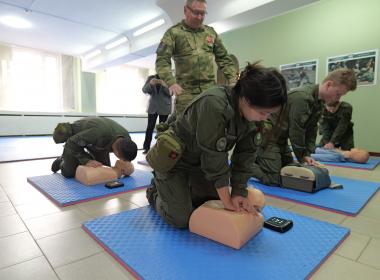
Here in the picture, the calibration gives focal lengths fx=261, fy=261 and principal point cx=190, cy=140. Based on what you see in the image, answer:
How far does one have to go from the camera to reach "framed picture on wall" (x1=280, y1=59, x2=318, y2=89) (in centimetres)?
478

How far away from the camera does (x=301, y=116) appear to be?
214 cm

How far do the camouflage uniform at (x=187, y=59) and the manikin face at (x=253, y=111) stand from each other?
43.4 inches

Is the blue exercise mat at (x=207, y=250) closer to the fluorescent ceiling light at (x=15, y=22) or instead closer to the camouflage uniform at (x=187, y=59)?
the camouflage uniform at (x=187, y=59)

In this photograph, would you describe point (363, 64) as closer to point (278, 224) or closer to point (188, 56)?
point (188, 56)

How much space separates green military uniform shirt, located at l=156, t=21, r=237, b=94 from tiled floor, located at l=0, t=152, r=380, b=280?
3.41 feet

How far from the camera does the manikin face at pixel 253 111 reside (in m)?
1.07

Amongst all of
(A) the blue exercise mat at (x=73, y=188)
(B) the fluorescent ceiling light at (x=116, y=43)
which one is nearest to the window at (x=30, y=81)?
(B) the fluorescent ceiling light at (x=116, y=43)

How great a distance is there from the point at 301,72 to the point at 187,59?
11.3 feet

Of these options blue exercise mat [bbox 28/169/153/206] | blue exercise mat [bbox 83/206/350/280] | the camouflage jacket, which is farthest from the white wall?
blue exercise mat [bbox 83/206/350/280]

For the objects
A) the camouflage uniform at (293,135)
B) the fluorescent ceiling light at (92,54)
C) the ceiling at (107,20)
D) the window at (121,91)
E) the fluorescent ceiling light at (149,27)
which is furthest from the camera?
the window at (121,91)

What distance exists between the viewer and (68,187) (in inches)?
85.8

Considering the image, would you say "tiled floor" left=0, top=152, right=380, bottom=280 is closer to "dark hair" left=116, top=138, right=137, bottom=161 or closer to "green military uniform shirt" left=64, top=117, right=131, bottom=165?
"dark hair" left=116, top=138, right=137, bottom=161

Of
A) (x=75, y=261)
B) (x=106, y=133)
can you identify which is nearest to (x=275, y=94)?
(x=75, y=261)

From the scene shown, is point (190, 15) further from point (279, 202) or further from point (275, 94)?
point (279, 202)
